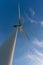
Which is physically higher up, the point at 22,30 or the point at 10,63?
the point at 22,30

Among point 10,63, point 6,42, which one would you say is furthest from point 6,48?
point 10,63

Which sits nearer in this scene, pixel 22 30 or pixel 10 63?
pixel 10 63

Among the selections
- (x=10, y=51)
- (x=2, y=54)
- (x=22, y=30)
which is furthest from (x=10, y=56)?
(x=22, y=30)

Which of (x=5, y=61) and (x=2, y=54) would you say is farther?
(x=2, y=54)

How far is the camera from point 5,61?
85938 mm

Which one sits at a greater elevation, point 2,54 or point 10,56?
point 2,54

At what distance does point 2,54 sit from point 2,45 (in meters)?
6.26

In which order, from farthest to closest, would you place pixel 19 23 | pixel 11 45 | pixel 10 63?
1. pixel 19 23
2. pixel 11 45
3. pixel 10 63

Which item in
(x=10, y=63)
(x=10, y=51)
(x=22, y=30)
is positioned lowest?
(x=10, y=63)

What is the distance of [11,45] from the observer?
8725cm

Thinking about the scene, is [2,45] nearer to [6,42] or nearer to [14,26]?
[6,42]

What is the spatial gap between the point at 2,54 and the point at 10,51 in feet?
27.4

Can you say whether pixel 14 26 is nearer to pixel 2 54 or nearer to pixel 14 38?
pixel 14 38

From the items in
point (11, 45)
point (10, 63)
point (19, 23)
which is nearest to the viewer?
point (10, 63)
